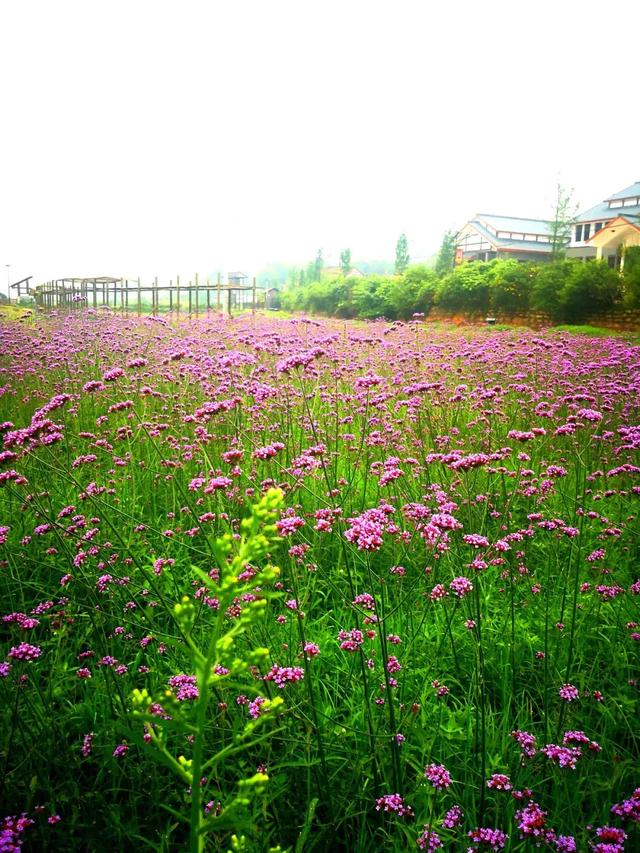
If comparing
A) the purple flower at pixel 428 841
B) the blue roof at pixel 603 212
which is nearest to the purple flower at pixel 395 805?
the purple flower at pixel 428 841

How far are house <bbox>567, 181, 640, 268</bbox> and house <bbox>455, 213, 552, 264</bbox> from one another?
30.0 feet

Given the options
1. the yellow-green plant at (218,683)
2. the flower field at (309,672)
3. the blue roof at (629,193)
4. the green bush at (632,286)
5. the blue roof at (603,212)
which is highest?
the blue roof at (629,193)

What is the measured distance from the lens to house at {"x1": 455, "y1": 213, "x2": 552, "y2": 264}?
190ft

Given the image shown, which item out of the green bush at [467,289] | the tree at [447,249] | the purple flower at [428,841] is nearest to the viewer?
the purple flower at [428,841]

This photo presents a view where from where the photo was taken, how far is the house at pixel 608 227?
35969 mm

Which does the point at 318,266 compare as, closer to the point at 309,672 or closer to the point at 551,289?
the point at 551,289

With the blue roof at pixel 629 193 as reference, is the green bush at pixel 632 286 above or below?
below

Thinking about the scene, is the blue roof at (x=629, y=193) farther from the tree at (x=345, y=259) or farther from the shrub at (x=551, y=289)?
the shrub at (x=551, y=289)

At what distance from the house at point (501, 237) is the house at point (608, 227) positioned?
30.0ft

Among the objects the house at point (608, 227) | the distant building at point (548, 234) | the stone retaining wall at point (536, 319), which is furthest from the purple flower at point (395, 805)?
the house at point (608, 227)

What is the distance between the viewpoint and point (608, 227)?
38.1 m

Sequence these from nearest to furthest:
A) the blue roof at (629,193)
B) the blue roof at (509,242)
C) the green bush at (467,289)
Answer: the green bush at (467,289) < the blue roof at (629,193) < the blue roof at (509,242)

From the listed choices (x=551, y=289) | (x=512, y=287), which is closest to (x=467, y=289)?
(x=512, y=287)

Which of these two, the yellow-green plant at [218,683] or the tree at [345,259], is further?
the tree at [345,259]
